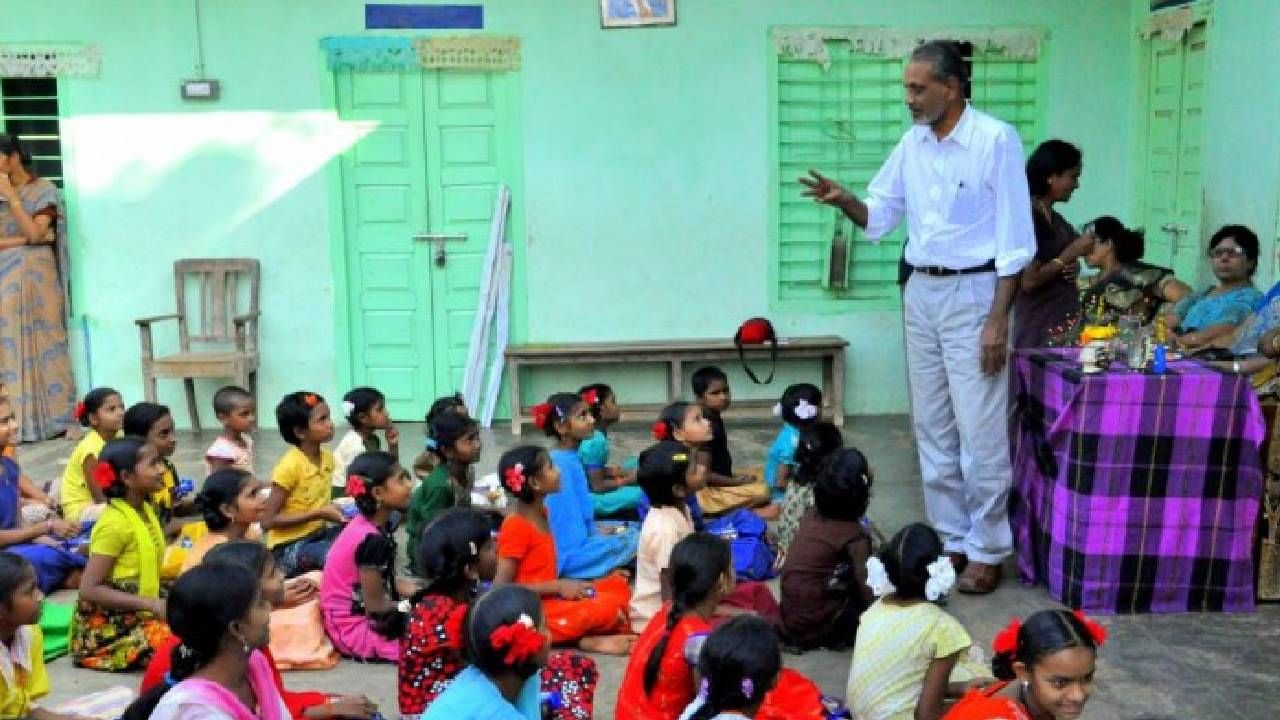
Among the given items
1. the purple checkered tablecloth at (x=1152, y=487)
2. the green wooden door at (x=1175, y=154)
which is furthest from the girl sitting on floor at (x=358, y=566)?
the green wooden door at (x=1175, y=154)

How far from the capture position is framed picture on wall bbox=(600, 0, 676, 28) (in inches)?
327

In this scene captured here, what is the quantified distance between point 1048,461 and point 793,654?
1.22m

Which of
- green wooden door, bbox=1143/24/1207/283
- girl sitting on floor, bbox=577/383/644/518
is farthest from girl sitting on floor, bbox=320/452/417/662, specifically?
green wooden door, bbox=1143/24/1207/283

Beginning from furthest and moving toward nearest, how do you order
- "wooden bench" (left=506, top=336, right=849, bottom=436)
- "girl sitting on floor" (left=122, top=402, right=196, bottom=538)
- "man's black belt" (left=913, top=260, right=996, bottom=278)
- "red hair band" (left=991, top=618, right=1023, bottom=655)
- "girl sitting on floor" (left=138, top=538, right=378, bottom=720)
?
1. "wooden bench" (left=506, top=336, right=849, bottom=436)
2. "girl sitting on floor" (left=122, top=402, right=196, bottom=538)
3. "man's black belt" (left=913, top=260, right=996, bottom=278)
4. "girl sitting on floor" (left=138, top=538, right=378, bottom=720)
5. "red hair band" (left=991, top=618, right=1023, bottom=655)

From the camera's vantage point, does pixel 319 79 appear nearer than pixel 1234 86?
No

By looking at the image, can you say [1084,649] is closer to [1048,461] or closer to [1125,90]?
[1048,461]

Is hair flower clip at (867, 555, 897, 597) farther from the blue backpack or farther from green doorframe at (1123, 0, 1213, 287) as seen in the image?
green doorframe at (1123, 0, 1213, 287)

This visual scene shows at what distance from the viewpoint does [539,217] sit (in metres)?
8.52

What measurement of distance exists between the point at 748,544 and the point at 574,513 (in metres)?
0.73

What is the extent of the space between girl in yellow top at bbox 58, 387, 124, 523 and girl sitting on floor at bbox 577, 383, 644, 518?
203 cm

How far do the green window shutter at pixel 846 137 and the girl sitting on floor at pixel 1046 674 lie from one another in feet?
18.1

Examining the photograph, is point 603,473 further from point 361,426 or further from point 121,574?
point 121,574

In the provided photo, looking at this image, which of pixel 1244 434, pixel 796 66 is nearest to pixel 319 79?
pixel 796 66

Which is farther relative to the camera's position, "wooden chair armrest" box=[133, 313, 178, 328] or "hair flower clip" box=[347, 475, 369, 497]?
"wooden chair armrest" box=[133, 313, 178, 328]
